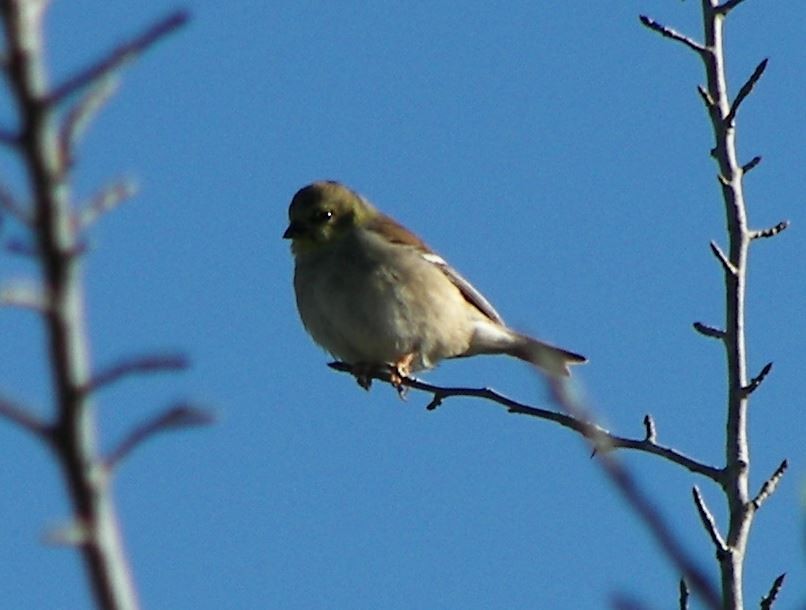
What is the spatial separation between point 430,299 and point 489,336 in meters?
0.69

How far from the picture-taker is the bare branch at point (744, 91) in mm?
4258

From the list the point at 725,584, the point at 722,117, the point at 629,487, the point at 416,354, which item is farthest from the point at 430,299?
the point at 629,487

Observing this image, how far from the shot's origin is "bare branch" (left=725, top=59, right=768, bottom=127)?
14.0 ft

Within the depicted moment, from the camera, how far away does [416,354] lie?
8.55 m

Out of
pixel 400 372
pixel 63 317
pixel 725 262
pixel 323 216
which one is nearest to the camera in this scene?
pixel 63 317

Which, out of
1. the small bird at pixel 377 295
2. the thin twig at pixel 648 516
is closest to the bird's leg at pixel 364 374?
the small bird at pixel 377 295

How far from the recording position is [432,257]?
914cm

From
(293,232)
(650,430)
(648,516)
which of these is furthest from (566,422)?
(293,232)

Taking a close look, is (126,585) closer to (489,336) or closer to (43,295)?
(43,295)

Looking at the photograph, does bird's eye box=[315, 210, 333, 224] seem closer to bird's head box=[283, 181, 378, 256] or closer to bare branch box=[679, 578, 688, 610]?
bird's head box=[283, 181, 378, 256]

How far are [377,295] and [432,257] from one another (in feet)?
2.78

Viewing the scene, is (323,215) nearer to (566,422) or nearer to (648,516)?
(566,422)

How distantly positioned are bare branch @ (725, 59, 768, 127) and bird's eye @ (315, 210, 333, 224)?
4853mm

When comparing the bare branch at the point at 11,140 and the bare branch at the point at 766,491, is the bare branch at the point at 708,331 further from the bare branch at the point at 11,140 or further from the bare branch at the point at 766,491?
the bare branch at the point at 11,140
